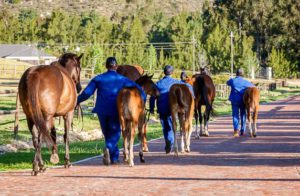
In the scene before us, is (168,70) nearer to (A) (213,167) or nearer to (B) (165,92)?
(B) (165,92)

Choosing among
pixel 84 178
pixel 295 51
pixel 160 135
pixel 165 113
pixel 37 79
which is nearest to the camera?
pixel 84 178

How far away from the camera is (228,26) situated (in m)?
123

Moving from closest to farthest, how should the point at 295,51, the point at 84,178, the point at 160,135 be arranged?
the point at 84,178, the point at 160,135, the point at 295,51

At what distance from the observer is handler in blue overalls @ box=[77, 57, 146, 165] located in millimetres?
15141

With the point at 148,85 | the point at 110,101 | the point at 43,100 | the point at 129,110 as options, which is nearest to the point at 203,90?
the point at 148,85

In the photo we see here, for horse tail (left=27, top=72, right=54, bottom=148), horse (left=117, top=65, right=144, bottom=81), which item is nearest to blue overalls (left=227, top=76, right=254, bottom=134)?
horse (left=117, top=65, right=144, bottom=81)

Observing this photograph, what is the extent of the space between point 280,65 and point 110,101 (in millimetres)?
102109

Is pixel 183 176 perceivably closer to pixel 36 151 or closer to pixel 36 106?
pixel 36 151

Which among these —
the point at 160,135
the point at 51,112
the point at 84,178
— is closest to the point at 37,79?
the point at 51,112

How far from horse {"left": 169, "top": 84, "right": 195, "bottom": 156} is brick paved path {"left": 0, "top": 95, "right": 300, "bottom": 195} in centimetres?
41

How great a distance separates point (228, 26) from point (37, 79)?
11106cm

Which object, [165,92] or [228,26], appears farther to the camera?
[228,26]

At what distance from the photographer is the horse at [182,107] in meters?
17.6

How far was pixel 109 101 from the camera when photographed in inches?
599
